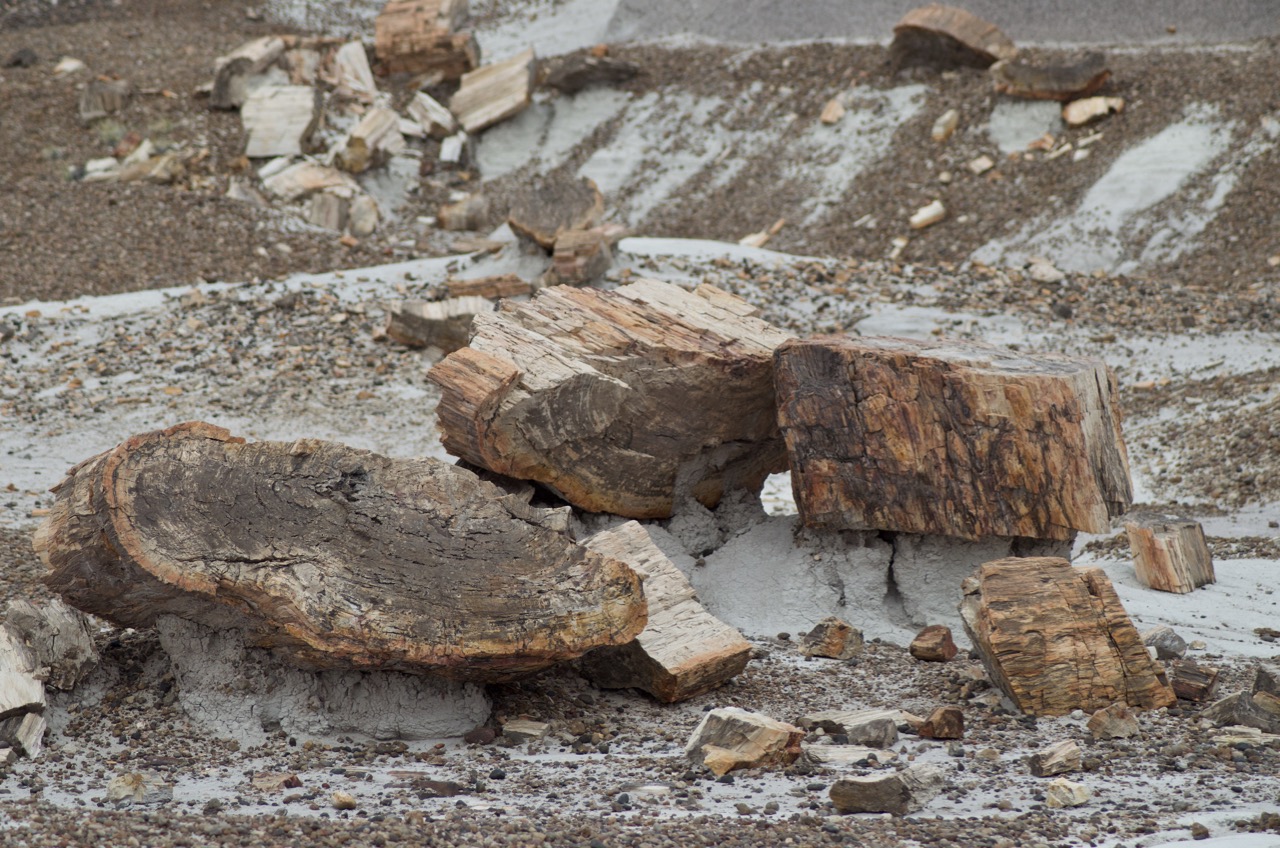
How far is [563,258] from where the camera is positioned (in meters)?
11.3

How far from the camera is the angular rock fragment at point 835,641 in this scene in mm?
5555

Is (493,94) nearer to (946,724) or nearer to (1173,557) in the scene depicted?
(1173,557)

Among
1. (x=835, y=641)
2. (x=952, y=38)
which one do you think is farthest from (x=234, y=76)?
(x=835, y=641)

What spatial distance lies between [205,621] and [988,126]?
14465mm

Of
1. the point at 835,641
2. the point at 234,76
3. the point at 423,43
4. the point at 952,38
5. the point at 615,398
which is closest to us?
the point at 835,641

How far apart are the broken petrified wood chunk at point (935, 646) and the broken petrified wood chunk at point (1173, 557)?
1885mm

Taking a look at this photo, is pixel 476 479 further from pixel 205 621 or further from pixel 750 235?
pixel 750 235

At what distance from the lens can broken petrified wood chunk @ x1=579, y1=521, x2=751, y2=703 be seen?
4918mm

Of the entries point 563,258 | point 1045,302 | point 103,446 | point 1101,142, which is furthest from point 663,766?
point 1101,142

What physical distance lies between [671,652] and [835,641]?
0.97 meters

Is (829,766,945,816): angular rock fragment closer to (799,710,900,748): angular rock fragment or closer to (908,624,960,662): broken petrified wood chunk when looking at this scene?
(799,710,900,748): angular rock fragment

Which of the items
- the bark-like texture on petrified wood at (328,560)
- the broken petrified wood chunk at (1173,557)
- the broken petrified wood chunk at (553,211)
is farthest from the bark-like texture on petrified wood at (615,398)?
the broken petrified wood chunk at (553,211)

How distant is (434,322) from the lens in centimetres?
1079

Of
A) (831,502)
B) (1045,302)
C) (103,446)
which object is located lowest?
(103,446)
